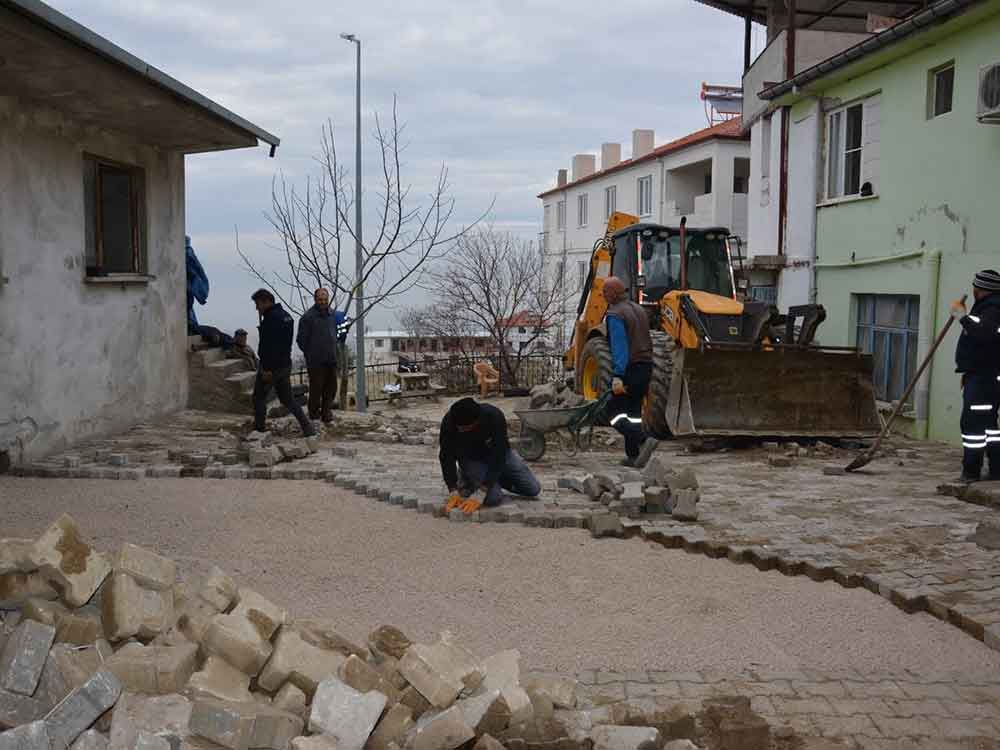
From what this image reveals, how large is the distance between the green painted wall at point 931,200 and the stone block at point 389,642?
9.19 m

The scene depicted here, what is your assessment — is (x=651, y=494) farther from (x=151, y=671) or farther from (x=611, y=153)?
(x=611, y=153)

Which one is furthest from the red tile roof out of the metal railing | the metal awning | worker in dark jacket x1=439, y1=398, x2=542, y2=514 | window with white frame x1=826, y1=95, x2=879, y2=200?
worker in dark jacket x1=439, y1=398, x2=542, y2=514

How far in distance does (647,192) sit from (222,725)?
2994cm

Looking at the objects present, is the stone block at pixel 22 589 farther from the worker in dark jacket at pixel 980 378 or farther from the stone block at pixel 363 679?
the worker in dark jacket at pixel 980 378

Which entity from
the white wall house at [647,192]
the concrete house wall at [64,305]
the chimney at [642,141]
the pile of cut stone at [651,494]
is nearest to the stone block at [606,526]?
the pile of cut stone at [651,494]

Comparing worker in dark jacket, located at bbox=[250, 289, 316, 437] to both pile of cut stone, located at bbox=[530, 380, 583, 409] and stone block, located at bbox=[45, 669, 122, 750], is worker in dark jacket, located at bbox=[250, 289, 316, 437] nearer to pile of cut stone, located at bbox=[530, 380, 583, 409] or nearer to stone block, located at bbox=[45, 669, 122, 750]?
pile of cut stone, located at bbox=[530, 380, 583, 409]

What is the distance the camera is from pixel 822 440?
1116cm

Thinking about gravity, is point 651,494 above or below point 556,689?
above

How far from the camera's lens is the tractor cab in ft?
41.2

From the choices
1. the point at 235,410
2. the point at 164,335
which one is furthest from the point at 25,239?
the point at 235,410

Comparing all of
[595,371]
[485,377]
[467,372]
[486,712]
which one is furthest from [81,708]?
[467,372]

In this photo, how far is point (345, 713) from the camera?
11.5ft

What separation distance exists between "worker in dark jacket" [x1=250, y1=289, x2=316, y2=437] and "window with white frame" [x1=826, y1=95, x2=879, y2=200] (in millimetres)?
8555

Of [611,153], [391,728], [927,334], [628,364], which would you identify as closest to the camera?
[391,728]
